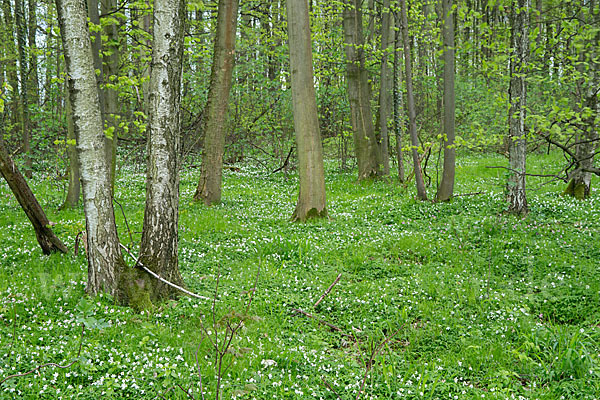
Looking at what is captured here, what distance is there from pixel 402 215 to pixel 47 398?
30.4 ft

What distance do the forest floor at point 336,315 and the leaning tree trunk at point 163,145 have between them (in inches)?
27.2

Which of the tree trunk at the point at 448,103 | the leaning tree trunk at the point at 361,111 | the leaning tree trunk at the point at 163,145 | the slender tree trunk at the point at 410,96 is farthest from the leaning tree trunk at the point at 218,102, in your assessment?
the leaning tree trunk at the point at 163,145

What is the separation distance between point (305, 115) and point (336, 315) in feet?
20.1

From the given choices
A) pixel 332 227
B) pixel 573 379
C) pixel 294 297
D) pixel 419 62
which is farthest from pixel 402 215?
pixel 419 62

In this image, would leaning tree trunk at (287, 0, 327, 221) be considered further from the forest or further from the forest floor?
the forest floor

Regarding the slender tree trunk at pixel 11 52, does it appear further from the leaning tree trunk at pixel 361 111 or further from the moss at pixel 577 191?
the moss at pixel 577 191

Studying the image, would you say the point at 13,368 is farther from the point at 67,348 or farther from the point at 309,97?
the point at 309,97

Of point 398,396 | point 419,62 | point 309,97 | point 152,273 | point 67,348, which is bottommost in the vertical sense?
point 398,396

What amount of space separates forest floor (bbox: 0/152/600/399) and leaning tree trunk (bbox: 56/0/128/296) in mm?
412

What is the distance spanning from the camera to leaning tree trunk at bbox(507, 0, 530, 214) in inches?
391

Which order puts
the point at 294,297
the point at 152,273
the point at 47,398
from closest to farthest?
the point at 47,398 → the point at 152,273 → the point at 294,297

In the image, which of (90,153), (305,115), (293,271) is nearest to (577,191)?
(305,115)

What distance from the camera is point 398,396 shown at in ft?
13.7

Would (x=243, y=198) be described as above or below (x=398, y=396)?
above
